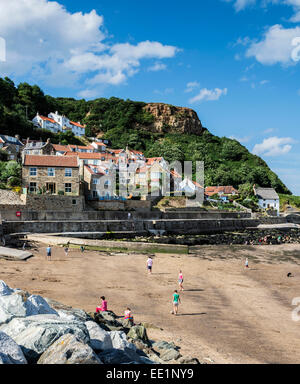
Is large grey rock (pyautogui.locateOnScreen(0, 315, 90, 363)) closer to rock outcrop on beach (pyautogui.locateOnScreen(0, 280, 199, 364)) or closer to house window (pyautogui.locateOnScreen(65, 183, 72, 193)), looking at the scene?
rock outcrop on beach (pyautogui.locateOnScreen(0, 280, 199, 364))

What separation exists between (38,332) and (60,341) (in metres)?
0.71

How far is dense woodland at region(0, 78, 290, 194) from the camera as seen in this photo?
7988 centimetres

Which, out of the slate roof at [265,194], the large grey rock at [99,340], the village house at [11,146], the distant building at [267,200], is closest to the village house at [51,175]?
the village house at [11,146]

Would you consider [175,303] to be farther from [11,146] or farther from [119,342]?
[11,146]

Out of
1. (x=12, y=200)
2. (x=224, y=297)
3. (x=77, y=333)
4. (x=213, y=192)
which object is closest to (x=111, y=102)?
(x=213, y=192)

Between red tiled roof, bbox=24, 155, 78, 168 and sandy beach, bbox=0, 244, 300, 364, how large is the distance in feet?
43.8

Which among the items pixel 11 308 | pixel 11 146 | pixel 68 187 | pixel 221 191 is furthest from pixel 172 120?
pixel 11 308

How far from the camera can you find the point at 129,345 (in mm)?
8227

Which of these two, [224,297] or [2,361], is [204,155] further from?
[2,361]

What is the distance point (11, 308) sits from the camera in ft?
26.9

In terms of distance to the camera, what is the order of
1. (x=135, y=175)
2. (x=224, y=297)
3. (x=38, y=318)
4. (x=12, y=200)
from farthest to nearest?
(x=135, y=175) → (x=12, y=200) → (x=224, y=297) → (x=38, y=318)

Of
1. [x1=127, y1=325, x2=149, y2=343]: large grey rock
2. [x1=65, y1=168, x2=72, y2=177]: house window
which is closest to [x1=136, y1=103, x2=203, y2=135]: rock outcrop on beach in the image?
[x1=65, y1=168, x2=72, y2=177]: house window

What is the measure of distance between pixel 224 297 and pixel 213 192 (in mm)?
56102

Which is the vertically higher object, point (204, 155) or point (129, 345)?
point (204, 155)
